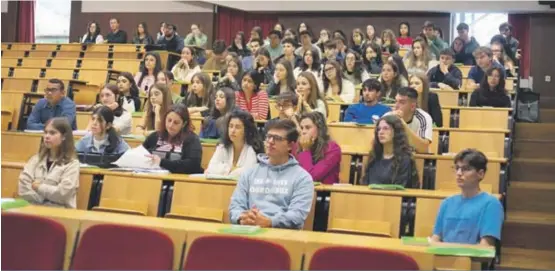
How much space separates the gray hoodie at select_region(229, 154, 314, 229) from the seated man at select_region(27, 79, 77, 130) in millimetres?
2585

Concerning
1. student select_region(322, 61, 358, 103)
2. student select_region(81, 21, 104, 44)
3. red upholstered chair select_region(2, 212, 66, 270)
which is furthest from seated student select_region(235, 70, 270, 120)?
student select_region(81, 21, 104, 44)

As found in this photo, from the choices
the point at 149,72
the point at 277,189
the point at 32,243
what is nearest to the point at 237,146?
the point at 277,189

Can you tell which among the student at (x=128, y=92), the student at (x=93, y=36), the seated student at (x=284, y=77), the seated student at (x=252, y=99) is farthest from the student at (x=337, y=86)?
the student at (x=93, y=36)

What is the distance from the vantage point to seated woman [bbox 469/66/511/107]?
5.45 metres

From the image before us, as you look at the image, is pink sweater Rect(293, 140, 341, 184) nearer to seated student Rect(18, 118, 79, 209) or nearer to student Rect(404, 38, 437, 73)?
seated student Rect(18, 118, 79, 209)

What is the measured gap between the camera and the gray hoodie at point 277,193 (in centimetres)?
290

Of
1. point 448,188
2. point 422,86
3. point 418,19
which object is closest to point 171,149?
point 448,188

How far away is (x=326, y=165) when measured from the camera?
11.6 ft

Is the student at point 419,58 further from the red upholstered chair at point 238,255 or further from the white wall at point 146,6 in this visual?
the white wall at point 146,6

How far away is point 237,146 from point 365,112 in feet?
4.75

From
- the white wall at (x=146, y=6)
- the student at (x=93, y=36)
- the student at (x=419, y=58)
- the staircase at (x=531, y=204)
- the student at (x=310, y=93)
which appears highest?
the white wall at (x=146, y=6)

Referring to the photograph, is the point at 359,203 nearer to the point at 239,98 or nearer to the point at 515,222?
the point at 515,222

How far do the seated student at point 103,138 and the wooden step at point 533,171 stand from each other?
108 inches

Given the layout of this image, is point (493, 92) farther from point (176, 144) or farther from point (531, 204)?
point (176, 144)
